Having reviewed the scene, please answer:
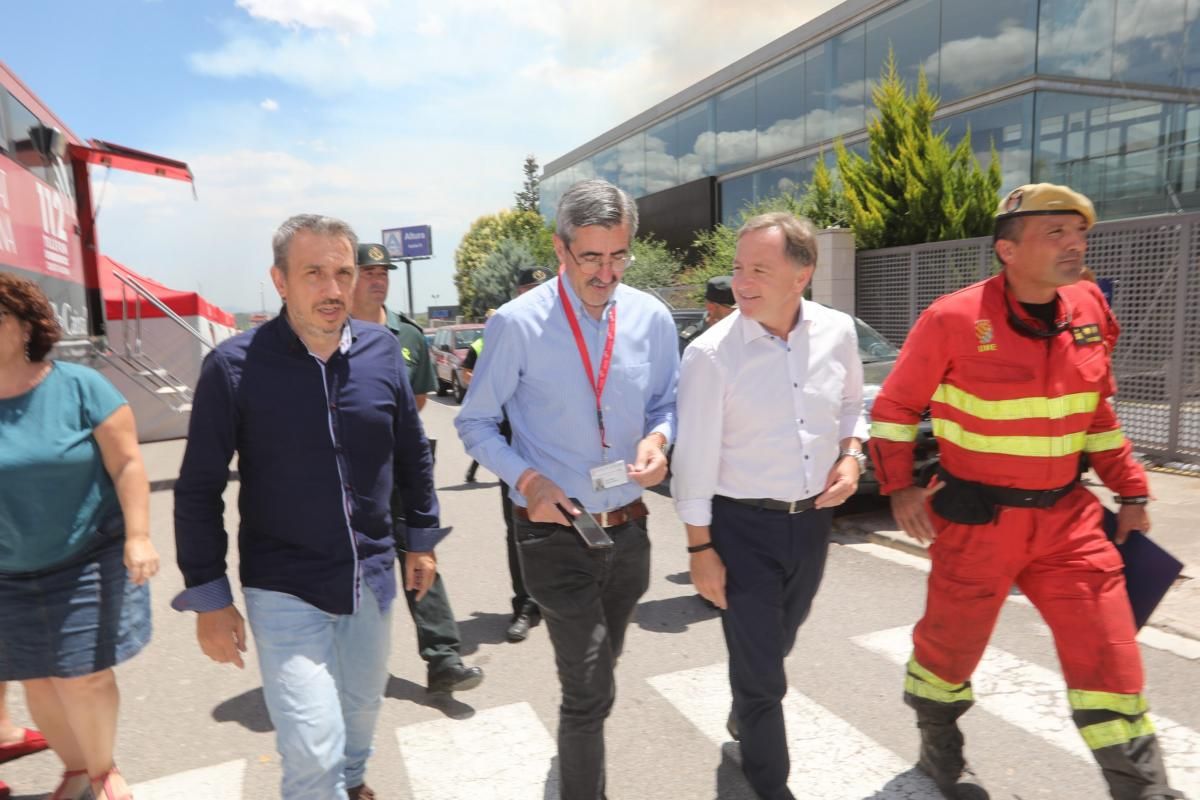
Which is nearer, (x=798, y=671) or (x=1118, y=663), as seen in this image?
(x=1118, y=663)

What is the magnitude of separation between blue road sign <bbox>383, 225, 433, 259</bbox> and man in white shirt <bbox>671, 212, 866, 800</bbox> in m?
77.4

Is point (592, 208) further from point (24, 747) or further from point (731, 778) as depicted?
point (24, 747)

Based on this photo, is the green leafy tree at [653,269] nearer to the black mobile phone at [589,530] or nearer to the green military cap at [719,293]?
the green military cap at [719,293]

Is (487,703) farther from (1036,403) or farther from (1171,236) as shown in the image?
(1171,236)

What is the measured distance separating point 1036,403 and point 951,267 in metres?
9.88

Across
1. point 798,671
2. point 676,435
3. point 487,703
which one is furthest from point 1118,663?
point 487,703

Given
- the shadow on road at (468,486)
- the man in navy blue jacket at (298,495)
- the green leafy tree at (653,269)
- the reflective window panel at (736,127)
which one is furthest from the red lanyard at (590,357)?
the reflective window panel at (736,127)

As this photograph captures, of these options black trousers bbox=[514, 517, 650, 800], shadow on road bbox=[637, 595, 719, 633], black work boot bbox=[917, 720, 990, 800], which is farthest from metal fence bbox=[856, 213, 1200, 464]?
black trousers bbox=[514, 517, 650, 800]

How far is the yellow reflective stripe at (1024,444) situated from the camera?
2611 mm

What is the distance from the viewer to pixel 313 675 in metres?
2.32

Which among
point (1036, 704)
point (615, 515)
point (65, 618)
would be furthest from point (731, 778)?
point (65, 618)

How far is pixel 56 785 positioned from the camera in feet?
10.7

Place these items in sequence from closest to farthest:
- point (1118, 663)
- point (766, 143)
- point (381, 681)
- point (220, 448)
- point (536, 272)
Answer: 1. point (220, 448)
2. point (1118, 663)
3. point (381, 681)
4. point (536, 272)
5. point (766, 143)

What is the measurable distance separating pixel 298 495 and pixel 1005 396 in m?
2.20
